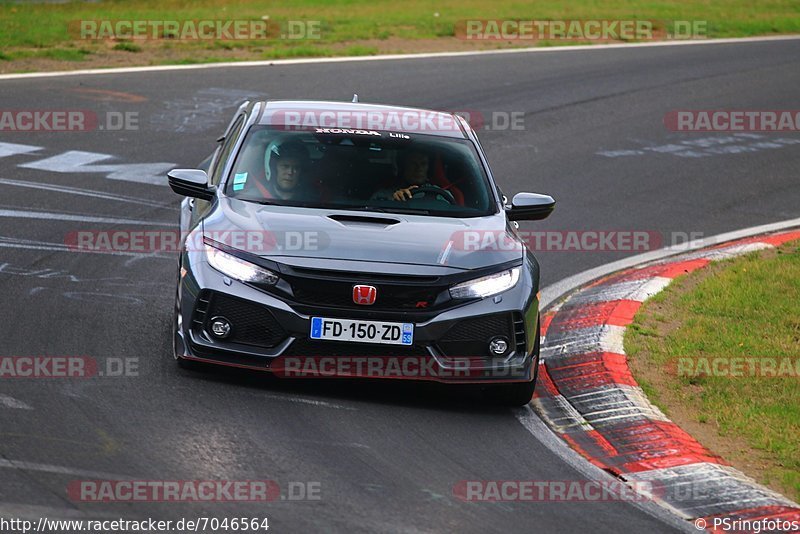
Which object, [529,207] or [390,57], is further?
[390,57]

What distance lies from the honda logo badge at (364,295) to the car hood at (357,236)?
175 millimetres

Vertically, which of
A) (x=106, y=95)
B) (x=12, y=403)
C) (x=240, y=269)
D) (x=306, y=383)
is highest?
(x=240, y=269)

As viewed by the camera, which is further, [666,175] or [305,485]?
[666,175]

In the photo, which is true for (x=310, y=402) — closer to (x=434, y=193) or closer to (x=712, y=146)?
(x=434, y=193)

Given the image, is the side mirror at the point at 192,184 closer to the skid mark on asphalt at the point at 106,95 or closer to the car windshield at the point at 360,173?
the car windshield at the point at 360,173

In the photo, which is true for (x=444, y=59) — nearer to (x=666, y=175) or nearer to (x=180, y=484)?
(x=666, y=175)

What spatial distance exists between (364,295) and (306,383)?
0.79 m

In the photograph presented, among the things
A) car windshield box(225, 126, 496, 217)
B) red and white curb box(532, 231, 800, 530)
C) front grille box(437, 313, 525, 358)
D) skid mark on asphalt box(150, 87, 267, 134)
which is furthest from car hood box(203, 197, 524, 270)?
skid mark on asphalt box(150, 87, 267, 134)

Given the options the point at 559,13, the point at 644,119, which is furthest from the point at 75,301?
the point at 559,13

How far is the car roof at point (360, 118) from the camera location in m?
8.97

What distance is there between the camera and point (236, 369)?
7801mm

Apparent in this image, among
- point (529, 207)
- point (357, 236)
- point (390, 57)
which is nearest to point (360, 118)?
point (529, 207)

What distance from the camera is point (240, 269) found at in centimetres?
738

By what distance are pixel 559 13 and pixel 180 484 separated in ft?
84.3
